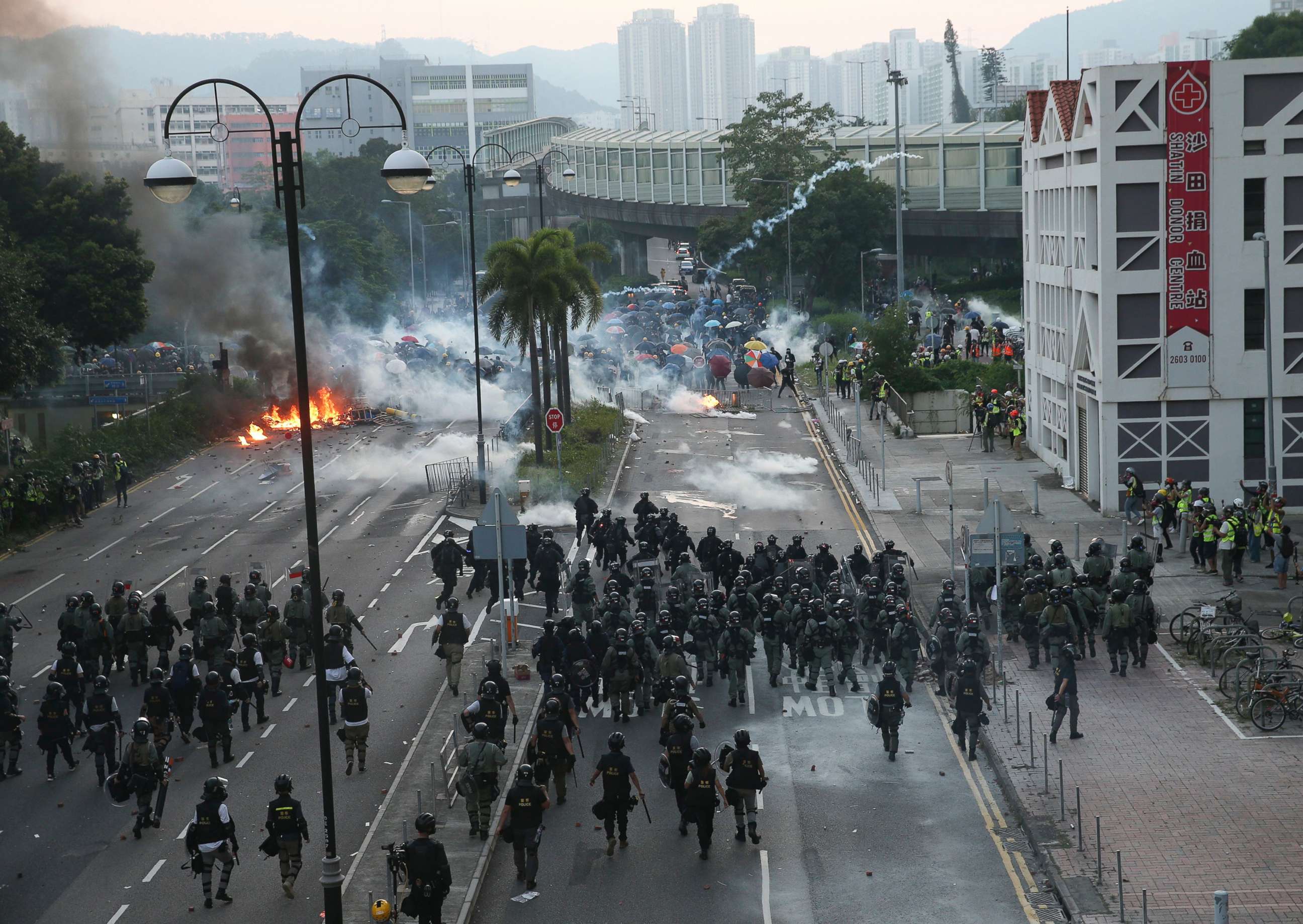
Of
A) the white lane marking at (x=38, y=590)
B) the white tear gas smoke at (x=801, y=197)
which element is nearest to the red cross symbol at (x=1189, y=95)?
the white lane marking at (x=38, y=590)

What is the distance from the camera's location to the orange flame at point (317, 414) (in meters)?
53.8

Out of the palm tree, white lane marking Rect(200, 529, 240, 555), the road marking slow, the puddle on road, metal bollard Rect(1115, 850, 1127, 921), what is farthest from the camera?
the palm tree

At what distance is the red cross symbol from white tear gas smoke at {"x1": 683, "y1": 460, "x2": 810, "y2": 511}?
12271mm

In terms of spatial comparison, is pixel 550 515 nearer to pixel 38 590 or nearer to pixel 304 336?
pixel 38 590

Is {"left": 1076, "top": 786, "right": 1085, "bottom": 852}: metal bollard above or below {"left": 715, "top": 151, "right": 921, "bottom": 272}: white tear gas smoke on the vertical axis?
below

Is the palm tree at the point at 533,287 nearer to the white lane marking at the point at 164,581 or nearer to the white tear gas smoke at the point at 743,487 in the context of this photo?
the white tear gas smoke at the point at 743,487

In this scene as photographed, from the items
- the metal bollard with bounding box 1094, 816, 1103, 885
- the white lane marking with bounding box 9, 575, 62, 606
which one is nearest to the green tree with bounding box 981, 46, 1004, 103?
the white lane marking with bounding box 9, 575, 62, 606

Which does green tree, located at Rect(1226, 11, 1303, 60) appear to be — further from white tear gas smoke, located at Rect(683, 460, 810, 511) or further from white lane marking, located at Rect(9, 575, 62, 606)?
white lane marking, located at Rect(9, 575, 62, 606)

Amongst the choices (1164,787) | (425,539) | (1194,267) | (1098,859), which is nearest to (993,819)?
(1164,787)

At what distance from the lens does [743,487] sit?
4041 cm

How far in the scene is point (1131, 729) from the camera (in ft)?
65.4

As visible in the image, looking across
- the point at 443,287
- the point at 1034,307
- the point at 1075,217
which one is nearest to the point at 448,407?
the point at 1034,307

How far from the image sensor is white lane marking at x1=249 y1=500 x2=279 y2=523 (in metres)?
38.1

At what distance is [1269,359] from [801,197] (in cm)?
5256
